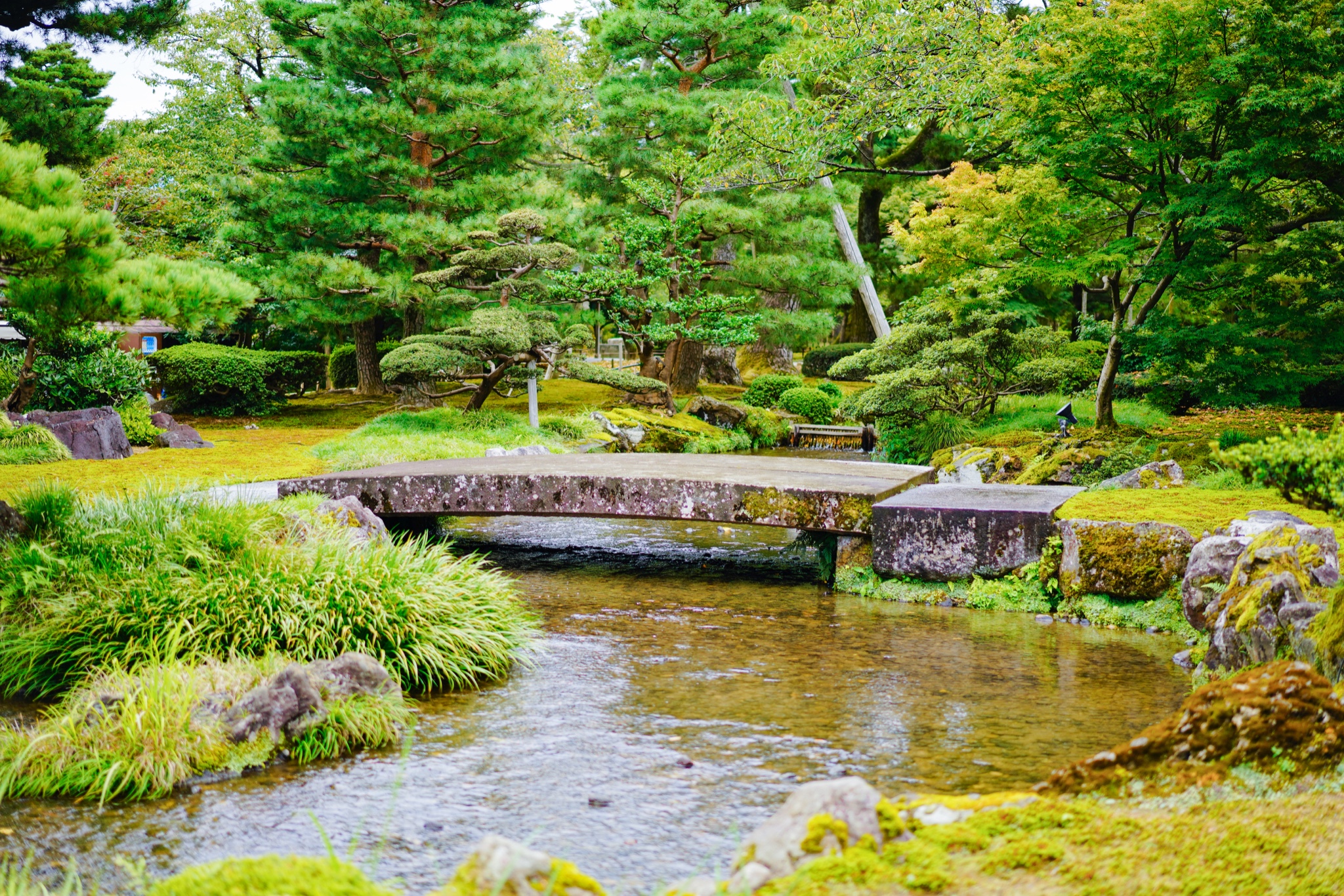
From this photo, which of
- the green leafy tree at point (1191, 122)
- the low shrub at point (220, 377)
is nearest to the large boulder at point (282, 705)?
the green leafy tree at point (1191, 122)

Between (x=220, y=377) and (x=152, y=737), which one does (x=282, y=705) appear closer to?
(x=152, y=737)

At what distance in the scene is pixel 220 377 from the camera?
1686 cm

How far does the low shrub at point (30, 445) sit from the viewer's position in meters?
11.2

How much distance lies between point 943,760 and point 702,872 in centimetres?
124

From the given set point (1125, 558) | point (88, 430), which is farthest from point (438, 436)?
point (1125, 558)

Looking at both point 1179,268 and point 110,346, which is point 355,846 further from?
point 110,346

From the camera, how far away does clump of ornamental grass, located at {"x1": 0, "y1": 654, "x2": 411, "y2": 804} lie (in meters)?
3.45

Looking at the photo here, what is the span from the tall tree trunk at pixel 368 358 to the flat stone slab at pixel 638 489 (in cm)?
1170

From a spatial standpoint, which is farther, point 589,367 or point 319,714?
point 589,367

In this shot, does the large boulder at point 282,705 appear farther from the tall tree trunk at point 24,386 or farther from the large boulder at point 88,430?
the tall tree trunk at point 24,386

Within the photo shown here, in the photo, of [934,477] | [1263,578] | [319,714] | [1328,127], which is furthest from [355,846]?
[1328,127]

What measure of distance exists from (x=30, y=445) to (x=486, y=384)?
5800 mm

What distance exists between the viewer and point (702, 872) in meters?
2.74

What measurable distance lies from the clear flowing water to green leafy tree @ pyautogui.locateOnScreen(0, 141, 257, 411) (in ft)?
7.82
